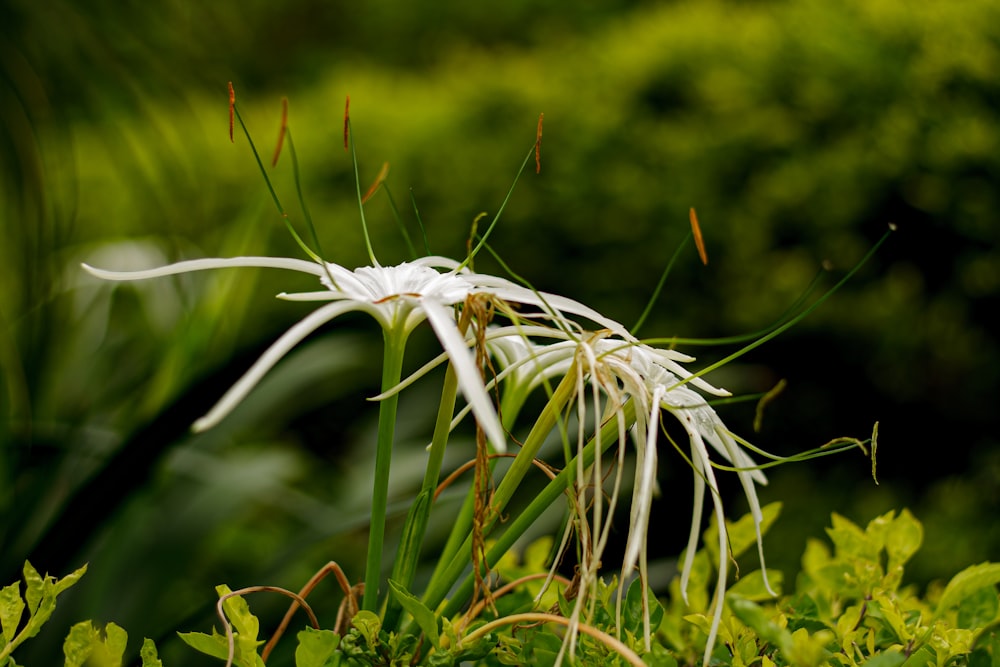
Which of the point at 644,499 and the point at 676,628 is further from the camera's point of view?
the point at 676,628

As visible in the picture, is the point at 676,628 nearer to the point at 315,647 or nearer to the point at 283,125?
the point at 315,647

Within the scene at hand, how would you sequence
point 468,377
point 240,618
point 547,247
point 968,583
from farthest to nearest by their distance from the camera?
point 547,247 → point 968,583 → point 240,618 → point 468,377

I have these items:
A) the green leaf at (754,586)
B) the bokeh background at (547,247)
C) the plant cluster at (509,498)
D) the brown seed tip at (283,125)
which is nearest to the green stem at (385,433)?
the plant cluster at (509,498)

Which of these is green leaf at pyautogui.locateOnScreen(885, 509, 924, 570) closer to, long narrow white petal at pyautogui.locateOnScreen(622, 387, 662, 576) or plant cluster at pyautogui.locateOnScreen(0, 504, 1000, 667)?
plant cluster at pyautogui.locateOnScreen(0, 504, 1000, 667)

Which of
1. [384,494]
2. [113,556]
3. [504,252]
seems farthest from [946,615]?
[504,252]

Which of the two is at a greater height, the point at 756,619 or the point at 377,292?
the point at 377,292

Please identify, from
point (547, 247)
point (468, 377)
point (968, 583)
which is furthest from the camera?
point (547, 247)

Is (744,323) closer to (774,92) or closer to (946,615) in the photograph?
(774,92)

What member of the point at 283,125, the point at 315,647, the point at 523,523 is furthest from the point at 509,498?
the point at 283,125

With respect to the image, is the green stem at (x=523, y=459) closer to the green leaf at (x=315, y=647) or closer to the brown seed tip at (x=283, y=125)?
the green leaf at (x=315, y=647)
